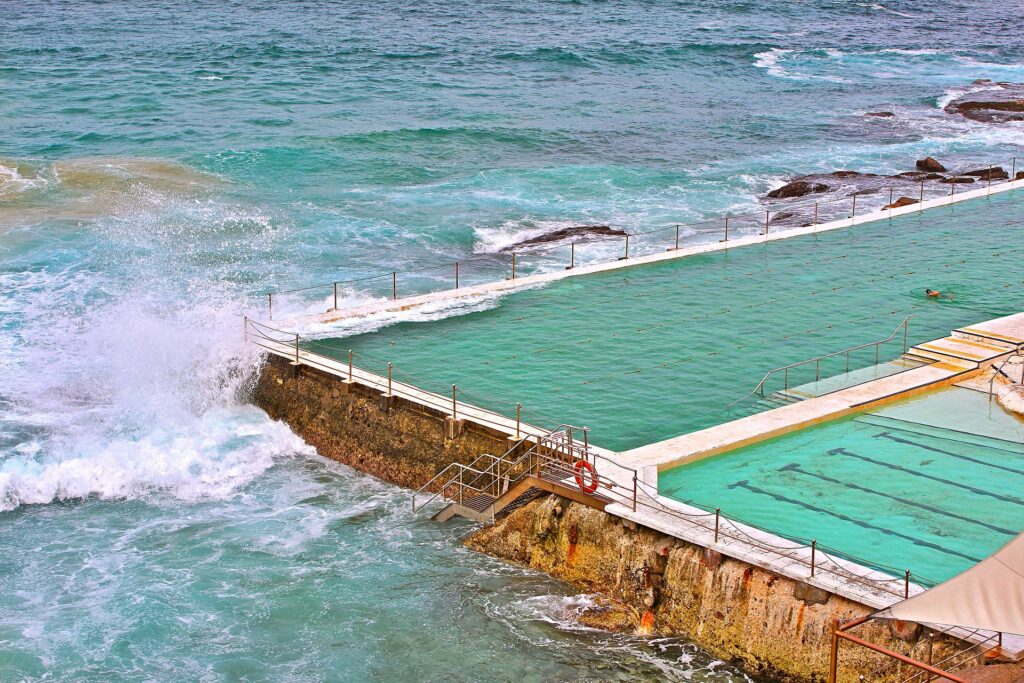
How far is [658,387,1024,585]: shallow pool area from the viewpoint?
16188 millimetres

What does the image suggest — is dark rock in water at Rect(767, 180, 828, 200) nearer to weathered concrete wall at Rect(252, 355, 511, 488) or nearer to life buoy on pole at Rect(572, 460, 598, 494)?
weathered concrete wall at Rect(252, 355, 511, 488)

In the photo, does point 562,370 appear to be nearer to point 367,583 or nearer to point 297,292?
point 367,583

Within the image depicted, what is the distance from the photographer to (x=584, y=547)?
1788cm

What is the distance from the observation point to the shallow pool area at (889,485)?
53.1 feet

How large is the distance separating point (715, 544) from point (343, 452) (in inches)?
350

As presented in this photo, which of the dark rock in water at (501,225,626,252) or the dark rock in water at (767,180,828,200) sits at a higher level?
the dark rock in water at (767,180,828,200)

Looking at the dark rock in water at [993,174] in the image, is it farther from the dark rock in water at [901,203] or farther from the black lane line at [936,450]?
the black lane line at [936,450]

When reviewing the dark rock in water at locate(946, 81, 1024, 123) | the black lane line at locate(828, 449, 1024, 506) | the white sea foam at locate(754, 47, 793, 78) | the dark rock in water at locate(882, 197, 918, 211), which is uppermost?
the white sea foam at locate(754, 47, 793, 78)

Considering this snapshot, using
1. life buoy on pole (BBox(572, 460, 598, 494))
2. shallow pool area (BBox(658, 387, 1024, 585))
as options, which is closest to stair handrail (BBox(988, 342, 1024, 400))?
shallow pool area (BBox(658, 387, 1024, 585))

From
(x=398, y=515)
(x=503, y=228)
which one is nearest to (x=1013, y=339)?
(x=398, y=515)

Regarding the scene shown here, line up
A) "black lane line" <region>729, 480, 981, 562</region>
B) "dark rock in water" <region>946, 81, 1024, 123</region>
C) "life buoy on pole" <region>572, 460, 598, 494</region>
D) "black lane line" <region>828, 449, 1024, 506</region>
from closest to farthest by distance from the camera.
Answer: "black lane line" <region>729, 480, 981, 562</region> < "black lane line" <region>828, 449, 1024, 506</region> < "life buoy on pole" <region>572, 460, 598, 494</region> < "dark rock in water" <region>946, 81, 1024, 123</region>

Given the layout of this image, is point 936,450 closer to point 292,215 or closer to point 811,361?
point 811,361

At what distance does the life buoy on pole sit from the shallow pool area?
3.47 ft

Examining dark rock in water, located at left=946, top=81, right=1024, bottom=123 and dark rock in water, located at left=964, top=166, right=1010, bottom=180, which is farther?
dark rock in water, located at left=946, top=81, right=1024, bottom=123
